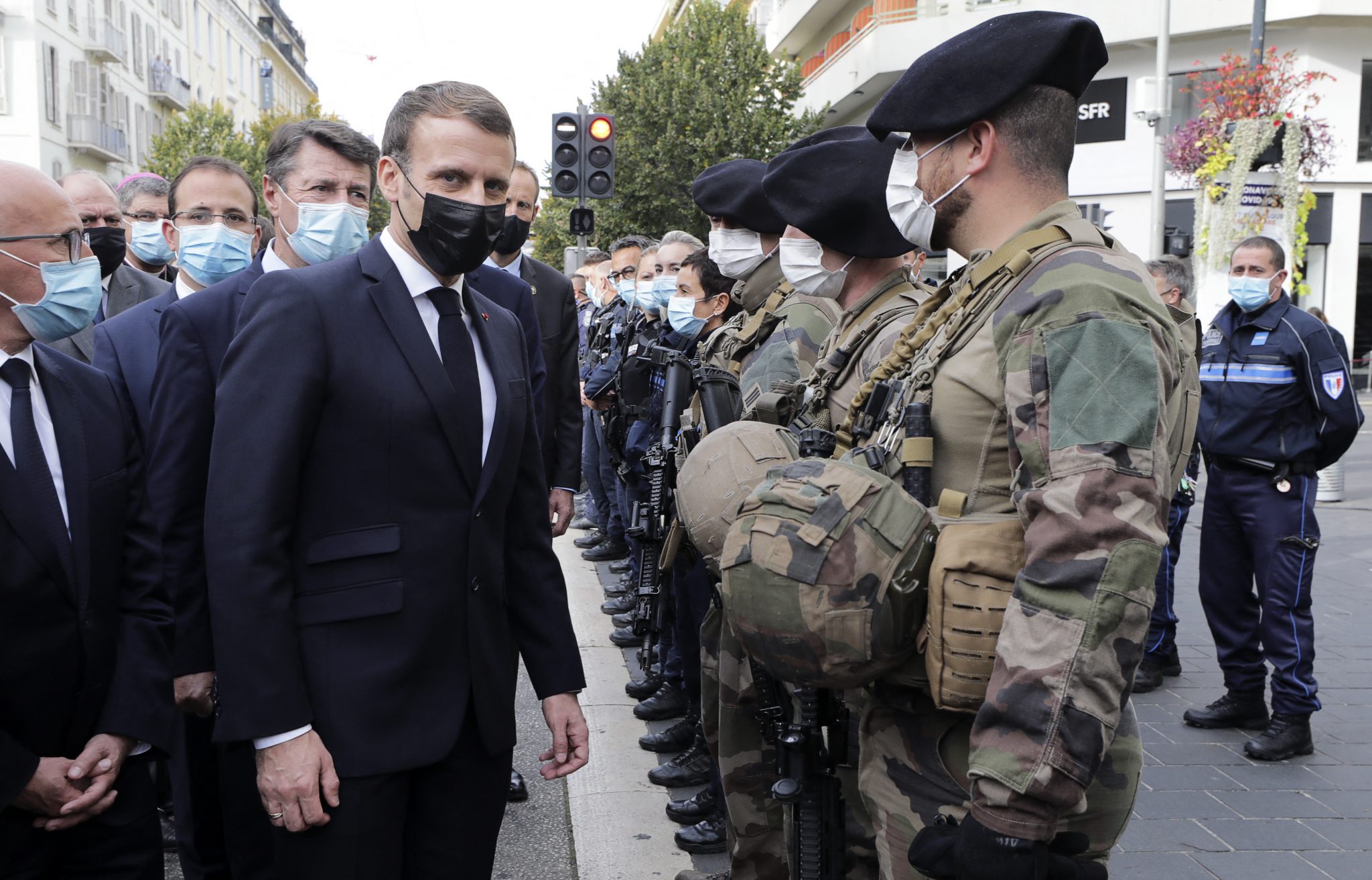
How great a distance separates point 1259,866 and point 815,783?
2153mm

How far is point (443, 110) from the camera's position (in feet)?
8.15

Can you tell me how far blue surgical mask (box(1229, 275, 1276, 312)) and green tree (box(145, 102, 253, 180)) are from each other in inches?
1550

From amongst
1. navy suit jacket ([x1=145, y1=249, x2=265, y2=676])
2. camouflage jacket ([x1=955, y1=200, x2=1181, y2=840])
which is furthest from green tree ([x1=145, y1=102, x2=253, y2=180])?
camouflage jacket ([x1=955, y1=200, x2=1181, y2=840])

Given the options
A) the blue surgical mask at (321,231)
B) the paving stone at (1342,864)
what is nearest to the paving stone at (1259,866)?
the paving stone at (1342,864)

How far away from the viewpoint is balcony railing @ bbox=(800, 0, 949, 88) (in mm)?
26422

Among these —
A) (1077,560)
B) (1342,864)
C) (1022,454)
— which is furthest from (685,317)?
(1077,560)

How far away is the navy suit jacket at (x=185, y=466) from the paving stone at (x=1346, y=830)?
383 cm

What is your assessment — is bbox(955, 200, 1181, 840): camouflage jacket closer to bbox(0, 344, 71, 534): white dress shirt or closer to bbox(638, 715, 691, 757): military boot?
bbox(0, 344, 71, 534): white dress shirt

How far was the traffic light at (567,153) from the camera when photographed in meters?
12.4

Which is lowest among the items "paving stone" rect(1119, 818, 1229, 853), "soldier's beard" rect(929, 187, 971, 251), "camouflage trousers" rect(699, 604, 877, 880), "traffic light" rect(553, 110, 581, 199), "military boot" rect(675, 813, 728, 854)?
"military boot" rect(675, 813, 728, 854)

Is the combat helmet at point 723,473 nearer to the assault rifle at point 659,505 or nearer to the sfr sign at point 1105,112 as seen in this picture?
the assault rifle at point 659,505

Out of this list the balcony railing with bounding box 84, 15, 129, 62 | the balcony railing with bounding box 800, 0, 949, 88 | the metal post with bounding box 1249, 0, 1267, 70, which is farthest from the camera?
the balcony railing with bounding box 84, 15, 129, 62

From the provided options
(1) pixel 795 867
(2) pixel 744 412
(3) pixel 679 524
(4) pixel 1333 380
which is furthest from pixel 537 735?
(4) pixel 1333 380

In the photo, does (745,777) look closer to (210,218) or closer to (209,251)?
(209,251)
